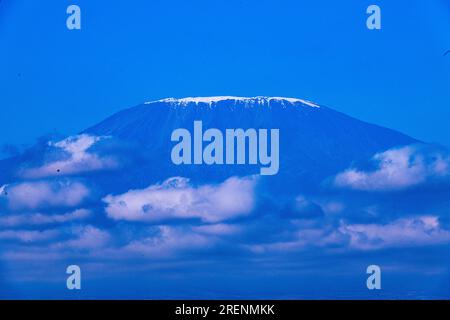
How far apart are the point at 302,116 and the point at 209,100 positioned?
814 millimetres

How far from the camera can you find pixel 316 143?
22.9m

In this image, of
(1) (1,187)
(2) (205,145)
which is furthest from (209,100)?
(1) (1,187)

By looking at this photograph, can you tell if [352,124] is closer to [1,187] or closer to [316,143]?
[316,143]

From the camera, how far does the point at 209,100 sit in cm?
2261

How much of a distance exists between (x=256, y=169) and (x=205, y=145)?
46 cm

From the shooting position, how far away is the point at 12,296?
Answer: 74.4ft
